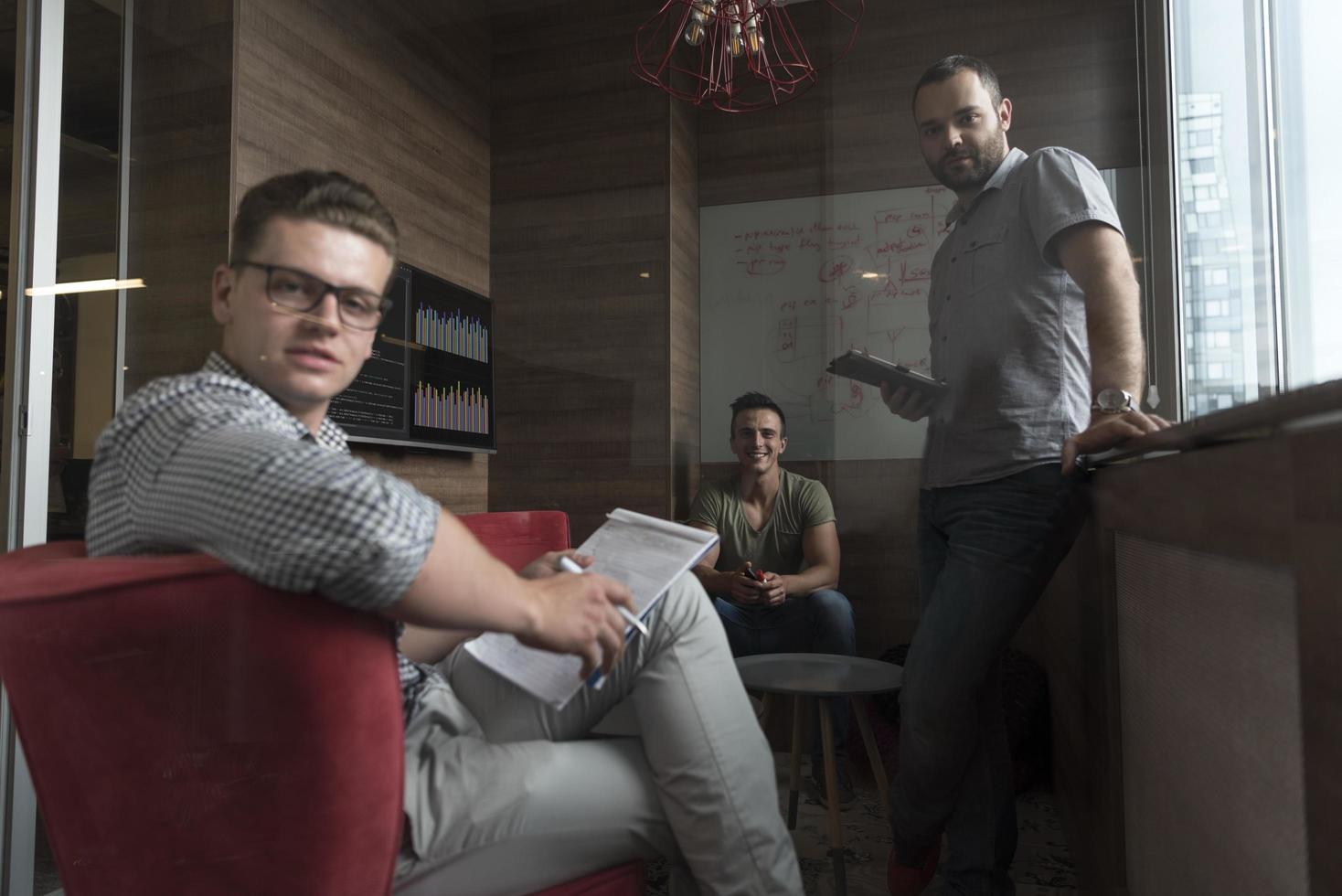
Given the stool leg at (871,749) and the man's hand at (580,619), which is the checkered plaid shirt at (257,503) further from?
the stool leg at (871,749)

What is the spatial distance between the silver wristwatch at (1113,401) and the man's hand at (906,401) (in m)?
0.62

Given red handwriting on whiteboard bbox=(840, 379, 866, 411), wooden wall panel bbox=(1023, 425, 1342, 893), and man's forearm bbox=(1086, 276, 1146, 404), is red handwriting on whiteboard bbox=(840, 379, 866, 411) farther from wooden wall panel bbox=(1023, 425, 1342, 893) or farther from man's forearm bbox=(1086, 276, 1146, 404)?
man's forearm bbox=(1086, 276, 1146, 404)

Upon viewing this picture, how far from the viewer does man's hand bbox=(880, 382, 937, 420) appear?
2.00m

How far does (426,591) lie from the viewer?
0.68 meters

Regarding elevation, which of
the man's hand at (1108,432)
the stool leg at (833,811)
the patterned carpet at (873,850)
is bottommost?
the patterned carpet at (873,850)

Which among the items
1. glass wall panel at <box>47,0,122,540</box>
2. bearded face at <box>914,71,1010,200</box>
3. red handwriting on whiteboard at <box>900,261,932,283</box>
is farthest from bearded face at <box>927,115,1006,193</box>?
glass wall panel at <box>47,0,122,540</box>

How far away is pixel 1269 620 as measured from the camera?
71cm

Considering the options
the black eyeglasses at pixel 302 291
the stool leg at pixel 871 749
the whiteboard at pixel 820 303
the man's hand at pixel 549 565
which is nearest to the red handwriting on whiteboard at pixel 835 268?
the whiteboard at pixel 820 303

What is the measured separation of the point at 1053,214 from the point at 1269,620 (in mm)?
930

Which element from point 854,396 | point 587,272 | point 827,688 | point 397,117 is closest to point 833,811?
point 827,688

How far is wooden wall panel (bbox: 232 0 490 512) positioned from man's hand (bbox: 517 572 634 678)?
1.60 metres

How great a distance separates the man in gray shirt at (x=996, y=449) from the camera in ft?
4.67

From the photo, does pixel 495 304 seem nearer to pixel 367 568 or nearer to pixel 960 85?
pixel 960 85

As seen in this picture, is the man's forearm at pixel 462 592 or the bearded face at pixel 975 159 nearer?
the man's forearm at pixel 462 592
